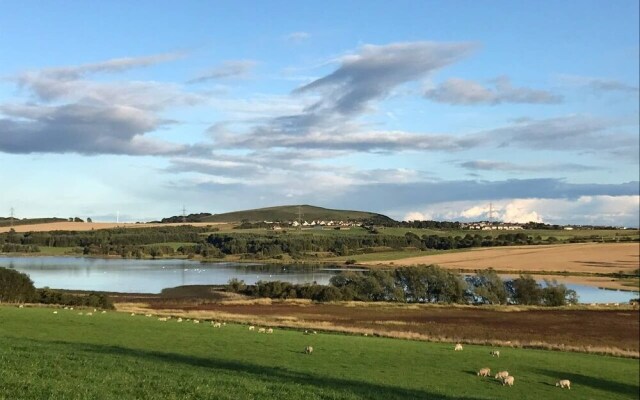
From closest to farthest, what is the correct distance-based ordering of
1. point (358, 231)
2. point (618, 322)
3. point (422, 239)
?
point (618, 322) < point (422, 239) < point (358, 231)

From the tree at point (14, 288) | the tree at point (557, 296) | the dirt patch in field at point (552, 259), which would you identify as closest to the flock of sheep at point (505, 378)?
the tree at point (14, 288)

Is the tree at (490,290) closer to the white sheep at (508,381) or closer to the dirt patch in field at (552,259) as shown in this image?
the dirt patch in field at (552,259)

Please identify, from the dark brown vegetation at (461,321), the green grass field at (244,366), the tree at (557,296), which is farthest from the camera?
the tree at (557,296)

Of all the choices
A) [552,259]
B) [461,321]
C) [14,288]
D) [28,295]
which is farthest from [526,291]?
[14,288]

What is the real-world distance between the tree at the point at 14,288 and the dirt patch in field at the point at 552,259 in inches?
2497

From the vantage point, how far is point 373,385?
17531 mm

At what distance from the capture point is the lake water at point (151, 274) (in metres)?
78.9

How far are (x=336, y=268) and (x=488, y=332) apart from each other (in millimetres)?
70843

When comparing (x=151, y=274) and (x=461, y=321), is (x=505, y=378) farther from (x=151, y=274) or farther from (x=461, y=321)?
(x=151, y=274)

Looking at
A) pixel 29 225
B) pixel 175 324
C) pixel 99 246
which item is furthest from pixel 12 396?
pixel 99 246

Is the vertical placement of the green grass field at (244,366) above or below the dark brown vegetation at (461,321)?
above

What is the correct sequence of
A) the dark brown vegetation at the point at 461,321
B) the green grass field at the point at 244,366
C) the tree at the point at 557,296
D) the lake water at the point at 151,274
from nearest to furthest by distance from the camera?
1. the green grass field at the point at 244,366
2. the dark brown vegetation at the point at 461,321
3. the tree at the point at 557,296
4. the lake water at the point at 151,274

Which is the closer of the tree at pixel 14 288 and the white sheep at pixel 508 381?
the white sheep at pixel 508 381

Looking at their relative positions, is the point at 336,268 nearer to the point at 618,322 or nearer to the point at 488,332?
the point at 618,322
